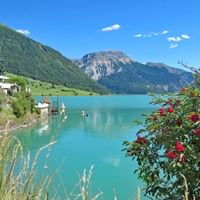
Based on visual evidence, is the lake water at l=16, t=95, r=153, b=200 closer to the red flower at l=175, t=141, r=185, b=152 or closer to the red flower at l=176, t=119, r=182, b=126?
the red flower at l=176, t=119, r=182, b=126

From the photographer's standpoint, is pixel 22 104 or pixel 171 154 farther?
pixel 22 104

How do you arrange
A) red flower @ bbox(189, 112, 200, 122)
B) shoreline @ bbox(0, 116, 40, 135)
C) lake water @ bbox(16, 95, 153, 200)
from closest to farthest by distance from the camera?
1. red flower @ bbox(189, 112, 200, 122)
2. lake water @ bbox(16, 95, 153, 200)
3. shoreline @ bbox(0, 116, 40, 135)

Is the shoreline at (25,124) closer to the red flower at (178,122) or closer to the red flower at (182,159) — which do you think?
the red flower at (178,122)

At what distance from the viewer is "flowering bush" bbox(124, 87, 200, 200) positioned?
4383mm

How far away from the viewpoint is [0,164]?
7.38 feet

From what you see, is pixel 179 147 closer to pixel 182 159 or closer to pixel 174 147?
pixel 182 159

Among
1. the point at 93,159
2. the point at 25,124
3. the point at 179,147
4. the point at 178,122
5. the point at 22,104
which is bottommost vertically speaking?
the point at 93,159

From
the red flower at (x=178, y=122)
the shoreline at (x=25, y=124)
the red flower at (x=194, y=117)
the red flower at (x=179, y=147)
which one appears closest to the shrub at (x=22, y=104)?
the shoreline at (x=25, y=124)

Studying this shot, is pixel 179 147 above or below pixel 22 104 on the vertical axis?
above

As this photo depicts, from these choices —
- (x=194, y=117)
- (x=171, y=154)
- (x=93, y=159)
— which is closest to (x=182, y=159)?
(x=171, y=154)

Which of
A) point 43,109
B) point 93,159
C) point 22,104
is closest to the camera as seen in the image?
point 93,159

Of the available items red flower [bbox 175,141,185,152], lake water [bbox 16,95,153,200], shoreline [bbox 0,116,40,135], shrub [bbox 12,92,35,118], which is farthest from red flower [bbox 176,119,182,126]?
shrub [bbox 12,92,35,118]

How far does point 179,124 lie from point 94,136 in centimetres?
4339

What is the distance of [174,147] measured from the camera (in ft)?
14.9
